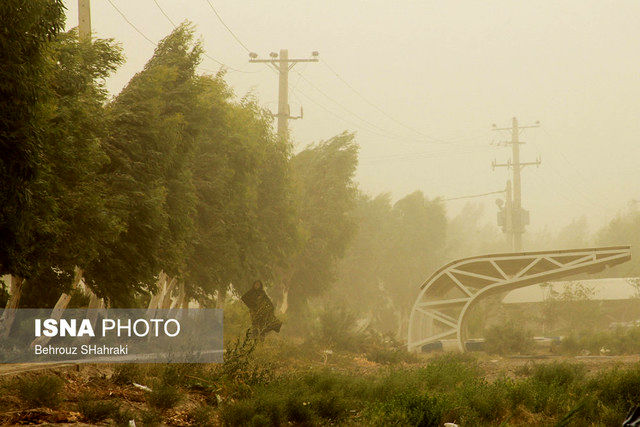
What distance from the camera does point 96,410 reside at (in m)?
11.1

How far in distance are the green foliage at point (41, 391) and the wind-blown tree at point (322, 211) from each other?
1356 inches

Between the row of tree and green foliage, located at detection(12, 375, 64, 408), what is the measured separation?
2.01m

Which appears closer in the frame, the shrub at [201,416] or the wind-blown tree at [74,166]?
the shrub at [201,416]

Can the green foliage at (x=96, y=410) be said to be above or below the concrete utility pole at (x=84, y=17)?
below

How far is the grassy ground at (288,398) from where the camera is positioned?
11.5m

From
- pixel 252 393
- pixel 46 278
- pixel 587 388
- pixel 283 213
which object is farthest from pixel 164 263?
pixel 283 213

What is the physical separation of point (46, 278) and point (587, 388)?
1326cm

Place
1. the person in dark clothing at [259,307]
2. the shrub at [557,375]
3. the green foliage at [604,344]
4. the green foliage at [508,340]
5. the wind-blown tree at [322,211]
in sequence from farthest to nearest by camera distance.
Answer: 1. the wind-blown tree at [322,211]
2. the green foliage at [508,340]
3. the green foliage at [604,344]
4. the person in dark clothing at [259,307]
5. the shrub at [557,375]

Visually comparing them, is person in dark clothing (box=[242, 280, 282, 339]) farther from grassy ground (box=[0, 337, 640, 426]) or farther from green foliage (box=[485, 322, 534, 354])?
green foliage (box=[485, 322, 534, 354])

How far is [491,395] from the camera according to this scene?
15.1m

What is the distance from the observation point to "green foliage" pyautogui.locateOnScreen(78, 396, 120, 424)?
1101 cm

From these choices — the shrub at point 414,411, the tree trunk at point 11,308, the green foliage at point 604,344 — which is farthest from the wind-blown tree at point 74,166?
the green foliage at point 604,344

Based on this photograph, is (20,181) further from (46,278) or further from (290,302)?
(290,302)

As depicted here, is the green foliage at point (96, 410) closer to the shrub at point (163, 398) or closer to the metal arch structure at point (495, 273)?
the shrub at point (163, 398)
